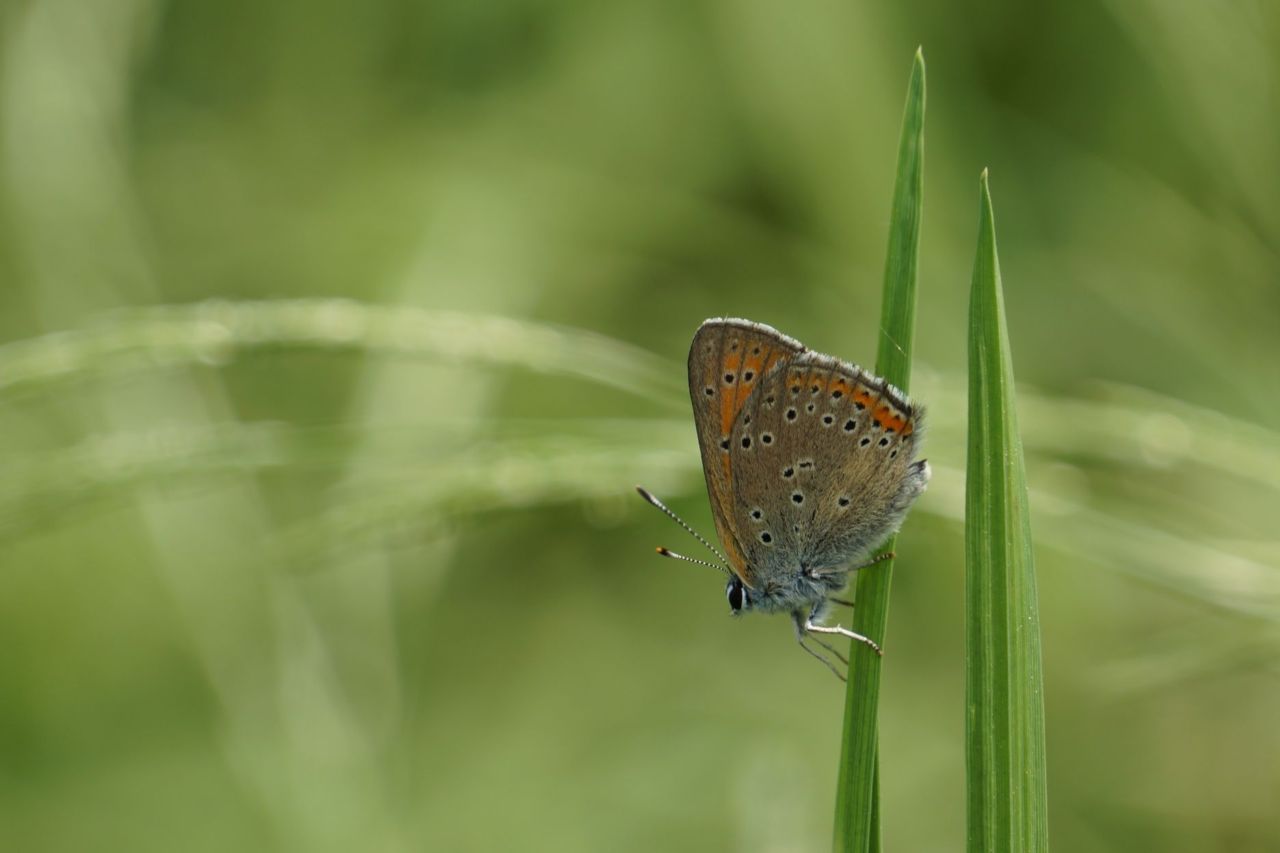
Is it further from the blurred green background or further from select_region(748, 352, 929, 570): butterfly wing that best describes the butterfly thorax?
the blurred green background

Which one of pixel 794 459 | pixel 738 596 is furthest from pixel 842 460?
pixel 738 596

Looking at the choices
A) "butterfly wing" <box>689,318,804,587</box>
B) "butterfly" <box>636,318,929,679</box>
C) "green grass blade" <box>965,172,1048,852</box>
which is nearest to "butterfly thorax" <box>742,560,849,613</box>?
"butterfly" <box>636,318,929,679</box>

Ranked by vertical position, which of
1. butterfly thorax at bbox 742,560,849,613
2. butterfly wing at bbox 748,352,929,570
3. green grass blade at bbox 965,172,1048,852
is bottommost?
green grass blade at bbox 965,172,1048,852

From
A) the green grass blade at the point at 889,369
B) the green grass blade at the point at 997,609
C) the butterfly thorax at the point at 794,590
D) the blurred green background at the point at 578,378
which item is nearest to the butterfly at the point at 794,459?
the butterfly thorax at the point at 794,590

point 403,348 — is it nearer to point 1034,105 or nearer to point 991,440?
point 991,440

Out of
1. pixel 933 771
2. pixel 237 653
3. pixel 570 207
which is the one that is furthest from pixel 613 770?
pixel 570 207

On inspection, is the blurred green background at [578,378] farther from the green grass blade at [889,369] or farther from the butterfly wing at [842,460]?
the green grass blade at [889,369]

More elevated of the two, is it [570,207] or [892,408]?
[570,207]
